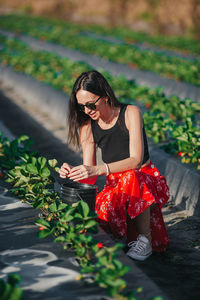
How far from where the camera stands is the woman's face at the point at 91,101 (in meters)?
3.89

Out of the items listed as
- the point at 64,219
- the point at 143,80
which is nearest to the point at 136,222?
the point at 64,219

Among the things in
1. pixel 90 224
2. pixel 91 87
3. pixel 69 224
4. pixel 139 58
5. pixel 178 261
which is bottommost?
pixel 178 261

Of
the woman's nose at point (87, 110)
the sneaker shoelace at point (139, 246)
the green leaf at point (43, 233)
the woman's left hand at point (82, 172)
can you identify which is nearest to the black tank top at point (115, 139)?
the woman's nose at point (87, 110)

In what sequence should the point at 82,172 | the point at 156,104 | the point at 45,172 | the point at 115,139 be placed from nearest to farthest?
the point at 82,172, the point at 115,139, the point at 45,172, the point at 156,104

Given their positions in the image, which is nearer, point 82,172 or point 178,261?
point 82,172

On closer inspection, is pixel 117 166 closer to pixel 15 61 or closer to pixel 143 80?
pixel 143 80

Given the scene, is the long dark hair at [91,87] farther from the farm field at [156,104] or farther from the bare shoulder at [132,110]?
the farm field at [156,104]

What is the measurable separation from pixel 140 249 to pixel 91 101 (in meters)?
1.18

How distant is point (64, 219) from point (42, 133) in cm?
527

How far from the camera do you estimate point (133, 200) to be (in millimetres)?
3811

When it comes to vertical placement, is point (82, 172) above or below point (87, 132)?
below

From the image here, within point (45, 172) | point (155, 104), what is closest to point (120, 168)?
point (45, 172)

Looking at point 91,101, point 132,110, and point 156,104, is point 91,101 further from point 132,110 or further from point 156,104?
point 156,104

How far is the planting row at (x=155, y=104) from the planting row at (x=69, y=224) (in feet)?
5.51
